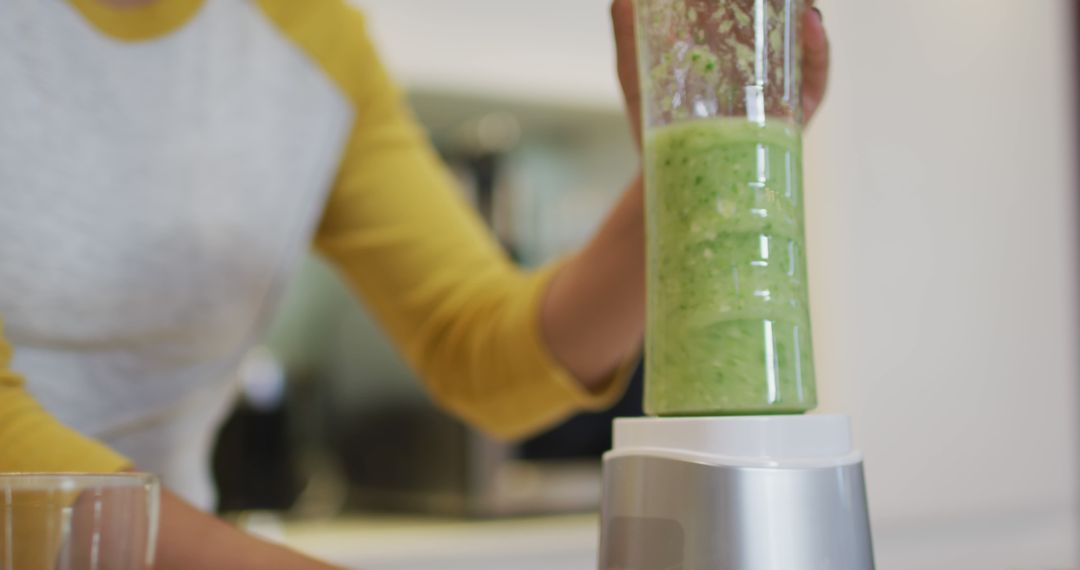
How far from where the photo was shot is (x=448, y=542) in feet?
4.62

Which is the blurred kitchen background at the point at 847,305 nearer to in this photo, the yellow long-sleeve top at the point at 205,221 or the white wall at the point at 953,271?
the white wall at the point at 953,271

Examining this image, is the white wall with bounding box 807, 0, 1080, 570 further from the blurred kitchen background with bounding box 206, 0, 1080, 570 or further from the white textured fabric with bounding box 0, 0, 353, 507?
the white textured fabric with bounding box 0, 0, 353, 507

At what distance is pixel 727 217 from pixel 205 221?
459mm

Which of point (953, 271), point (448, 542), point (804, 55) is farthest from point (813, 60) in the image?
point (953, 271)

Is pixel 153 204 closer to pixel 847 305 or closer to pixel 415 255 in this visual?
pixel 415 255

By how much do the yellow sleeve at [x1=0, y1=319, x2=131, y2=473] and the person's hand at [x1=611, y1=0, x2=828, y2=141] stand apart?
33 centimetres

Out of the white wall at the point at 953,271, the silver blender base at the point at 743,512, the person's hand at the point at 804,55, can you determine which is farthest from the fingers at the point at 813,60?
the white wall at the point at 953,271

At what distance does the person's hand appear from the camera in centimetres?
55

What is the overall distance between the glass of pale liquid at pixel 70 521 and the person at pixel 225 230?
166 mm

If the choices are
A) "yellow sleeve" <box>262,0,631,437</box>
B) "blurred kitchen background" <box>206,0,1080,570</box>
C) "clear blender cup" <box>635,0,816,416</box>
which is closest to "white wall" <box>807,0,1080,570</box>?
"blurred kitchen background" <box>206,0,1080,570</box>

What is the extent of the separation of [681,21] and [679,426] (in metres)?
0.19

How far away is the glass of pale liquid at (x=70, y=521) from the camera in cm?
39

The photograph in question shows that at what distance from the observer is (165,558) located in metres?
0.49

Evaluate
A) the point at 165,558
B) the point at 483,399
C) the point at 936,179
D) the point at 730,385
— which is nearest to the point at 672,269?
the point at 730,385
